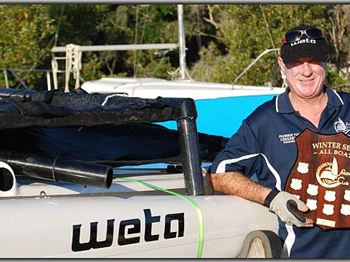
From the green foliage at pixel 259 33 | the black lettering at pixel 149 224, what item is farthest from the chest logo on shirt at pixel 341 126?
the green foliage at pixel 259 33

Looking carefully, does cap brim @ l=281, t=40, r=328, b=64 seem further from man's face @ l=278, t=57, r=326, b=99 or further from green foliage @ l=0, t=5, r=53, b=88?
green foliage @ l=0, t=5, r=53, b=88

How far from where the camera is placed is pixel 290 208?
11.9ft

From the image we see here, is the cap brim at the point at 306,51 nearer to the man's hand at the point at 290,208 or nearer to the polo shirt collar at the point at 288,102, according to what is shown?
the polo shirt collar at the point at 288,102

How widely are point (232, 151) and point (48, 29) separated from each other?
14609 mm

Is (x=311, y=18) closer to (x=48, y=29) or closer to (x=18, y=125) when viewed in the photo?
(x=48, y=29)

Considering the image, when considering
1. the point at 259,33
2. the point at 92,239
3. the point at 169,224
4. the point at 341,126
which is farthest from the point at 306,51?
the point at 259,33

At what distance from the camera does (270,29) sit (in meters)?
14.9

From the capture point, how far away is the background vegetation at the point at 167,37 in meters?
14.9

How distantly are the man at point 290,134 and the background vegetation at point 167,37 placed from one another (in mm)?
7901

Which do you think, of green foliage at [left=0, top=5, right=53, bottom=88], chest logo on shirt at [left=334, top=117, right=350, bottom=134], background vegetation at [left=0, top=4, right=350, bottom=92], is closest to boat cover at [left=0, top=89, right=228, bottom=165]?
chest logo on shirt at [left=334, top=117, right=350, bottom=134]

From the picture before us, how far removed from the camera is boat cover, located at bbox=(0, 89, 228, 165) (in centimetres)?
381

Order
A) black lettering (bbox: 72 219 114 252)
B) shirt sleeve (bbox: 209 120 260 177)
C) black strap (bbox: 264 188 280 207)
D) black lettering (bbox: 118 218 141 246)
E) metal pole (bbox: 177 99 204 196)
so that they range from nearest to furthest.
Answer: black lettering (bbox: 72 219 114 252), black lettering (bbox: 118 218 141 246), black strap (bbox: 264 188 280 207), shirt sleeve (bbox: 209 120 260 177), metal pole (bbox: 177 99 204 196)

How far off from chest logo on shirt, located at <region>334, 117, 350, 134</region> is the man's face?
0.15 meters

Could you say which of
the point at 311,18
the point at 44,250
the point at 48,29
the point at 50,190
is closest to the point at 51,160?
the point at 50,190
